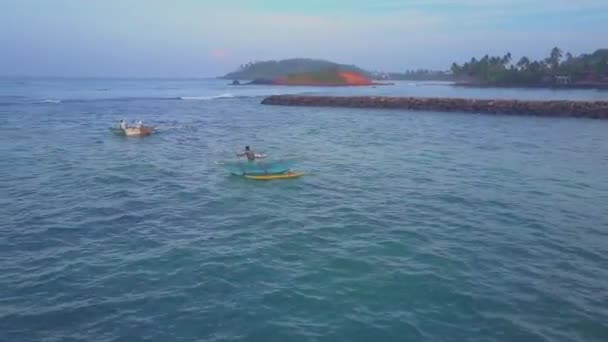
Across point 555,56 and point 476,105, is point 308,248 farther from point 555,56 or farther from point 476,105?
point 555,56

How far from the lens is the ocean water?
10.3 metres

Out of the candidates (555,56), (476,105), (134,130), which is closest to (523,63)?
(555,56)

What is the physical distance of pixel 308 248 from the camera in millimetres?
14617

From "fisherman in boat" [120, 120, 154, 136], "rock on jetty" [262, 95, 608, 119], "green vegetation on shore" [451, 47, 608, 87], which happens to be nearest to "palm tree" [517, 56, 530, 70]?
"green vegetation on shore" [451, 47, 608, 87]

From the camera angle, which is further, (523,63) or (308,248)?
(523,63)

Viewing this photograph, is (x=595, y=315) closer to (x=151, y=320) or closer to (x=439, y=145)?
(x=151, y=320)

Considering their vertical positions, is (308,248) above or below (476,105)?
below

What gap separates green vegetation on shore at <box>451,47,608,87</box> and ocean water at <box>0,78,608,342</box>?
105m

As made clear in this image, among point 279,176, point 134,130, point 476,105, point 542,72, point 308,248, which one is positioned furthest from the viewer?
point 542,72

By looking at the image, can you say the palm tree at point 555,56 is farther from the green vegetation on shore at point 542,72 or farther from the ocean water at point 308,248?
the ocean water at point 308,248

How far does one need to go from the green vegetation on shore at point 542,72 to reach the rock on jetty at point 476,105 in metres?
70.3

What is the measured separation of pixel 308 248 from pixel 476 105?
52377 millimetres

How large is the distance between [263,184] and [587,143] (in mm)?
26976

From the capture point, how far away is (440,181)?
23.3 metres
